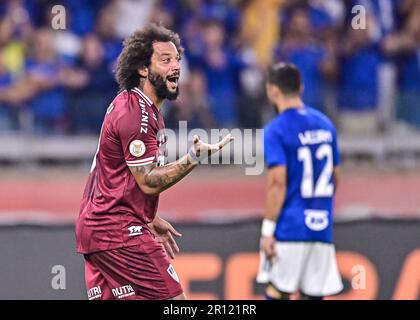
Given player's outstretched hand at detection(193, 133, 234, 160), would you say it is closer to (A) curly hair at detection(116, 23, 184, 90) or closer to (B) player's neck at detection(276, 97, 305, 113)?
(A) curly hair at detection(116, 23, 184, 90)

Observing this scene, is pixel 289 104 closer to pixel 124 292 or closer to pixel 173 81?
pixel 173 81

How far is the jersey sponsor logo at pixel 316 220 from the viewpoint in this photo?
8.61 m

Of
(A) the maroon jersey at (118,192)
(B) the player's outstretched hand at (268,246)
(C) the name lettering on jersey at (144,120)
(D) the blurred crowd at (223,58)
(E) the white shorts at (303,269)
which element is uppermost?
(D) the blurred crowd at (223,58)

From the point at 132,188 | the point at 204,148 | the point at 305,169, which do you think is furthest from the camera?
the point at 305,169

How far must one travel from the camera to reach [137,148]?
20.5ft

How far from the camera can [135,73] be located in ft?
21.6

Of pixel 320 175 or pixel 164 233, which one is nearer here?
pixel 164 233

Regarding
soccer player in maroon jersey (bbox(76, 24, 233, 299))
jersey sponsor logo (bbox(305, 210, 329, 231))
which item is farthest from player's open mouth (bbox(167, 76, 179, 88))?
jersey sponsor logo (bbox(305, 210, 329, 231))

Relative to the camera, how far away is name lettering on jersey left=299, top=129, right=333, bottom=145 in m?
8.55

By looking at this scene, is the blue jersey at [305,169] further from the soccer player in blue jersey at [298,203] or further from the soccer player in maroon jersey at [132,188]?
the soccer player in maroon jersey at [132,188]

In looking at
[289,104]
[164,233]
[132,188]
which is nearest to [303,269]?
[289,104]

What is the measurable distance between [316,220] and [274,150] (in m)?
0.67

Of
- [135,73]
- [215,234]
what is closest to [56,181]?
[215,234]

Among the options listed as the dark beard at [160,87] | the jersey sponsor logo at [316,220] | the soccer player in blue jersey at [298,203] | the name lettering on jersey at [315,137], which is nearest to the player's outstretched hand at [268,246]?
the soccer player in blue jersey at [298,203]
